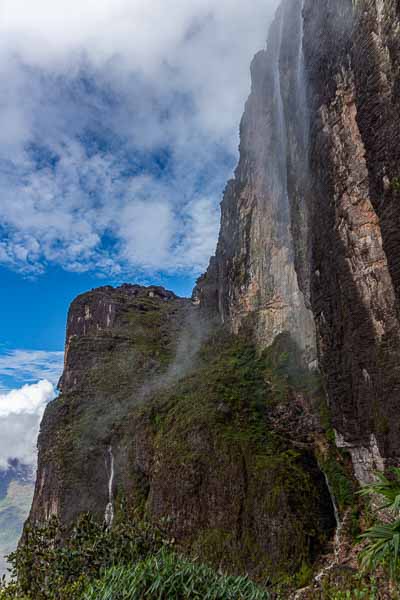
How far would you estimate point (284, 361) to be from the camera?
1243 inches

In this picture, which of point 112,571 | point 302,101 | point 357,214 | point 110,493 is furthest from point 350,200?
point 110,493

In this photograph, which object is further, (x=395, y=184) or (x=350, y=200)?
(x=350, y=200)

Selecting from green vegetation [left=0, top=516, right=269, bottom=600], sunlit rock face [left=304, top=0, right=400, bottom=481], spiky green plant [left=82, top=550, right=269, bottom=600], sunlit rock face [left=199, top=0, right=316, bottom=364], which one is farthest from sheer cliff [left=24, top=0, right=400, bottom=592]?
spiky green plant [left=82, top=550, right=269, bottom=600]

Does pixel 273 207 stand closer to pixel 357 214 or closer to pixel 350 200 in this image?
pixel 350 200

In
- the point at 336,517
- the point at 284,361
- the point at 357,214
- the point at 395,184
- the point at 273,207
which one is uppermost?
the point at 273,207

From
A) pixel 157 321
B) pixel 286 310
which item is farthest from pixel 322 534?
pixel 157 321

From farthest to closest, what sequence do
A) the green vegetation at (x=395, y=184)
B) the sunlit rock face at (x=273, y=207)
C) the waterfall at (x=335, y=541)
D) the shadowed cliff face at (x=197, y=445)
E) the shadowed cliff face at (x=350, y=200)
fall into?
1. the sunlit rock face at (x=273, y=207)
2. the shadowed cliff face at (x=197, y=445)
3. the waterfall at (x=335, y=541)
4. the shadowed cliff face at (x=350, y=200)
5. the green vegetation at (x=395, y=184)

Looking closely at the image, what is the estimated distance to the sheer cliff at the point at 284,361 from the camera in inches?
650

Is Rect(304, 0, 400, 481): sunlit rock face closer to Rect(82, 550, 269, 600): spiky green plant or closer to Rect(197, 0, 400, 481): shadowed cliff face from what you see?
Rect(197, 0, 400, 481): shadowed cliff face

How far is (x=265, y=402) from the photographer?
29.9m

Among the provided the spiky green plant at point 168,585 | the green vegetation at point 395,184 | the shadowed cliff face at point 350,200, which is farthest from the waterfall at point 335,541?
the green vegetation at point 395,184

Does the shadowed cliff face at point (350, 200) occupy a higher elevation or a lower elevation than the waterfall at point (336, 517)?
higher

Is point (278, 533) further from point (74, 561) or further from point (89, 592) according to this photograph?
point (89, 592)

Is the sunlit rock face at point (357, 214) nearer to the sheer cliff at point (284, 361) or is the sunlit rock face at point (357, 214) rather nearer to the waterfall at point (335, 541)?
the sheer cliff at point (284, 361)
